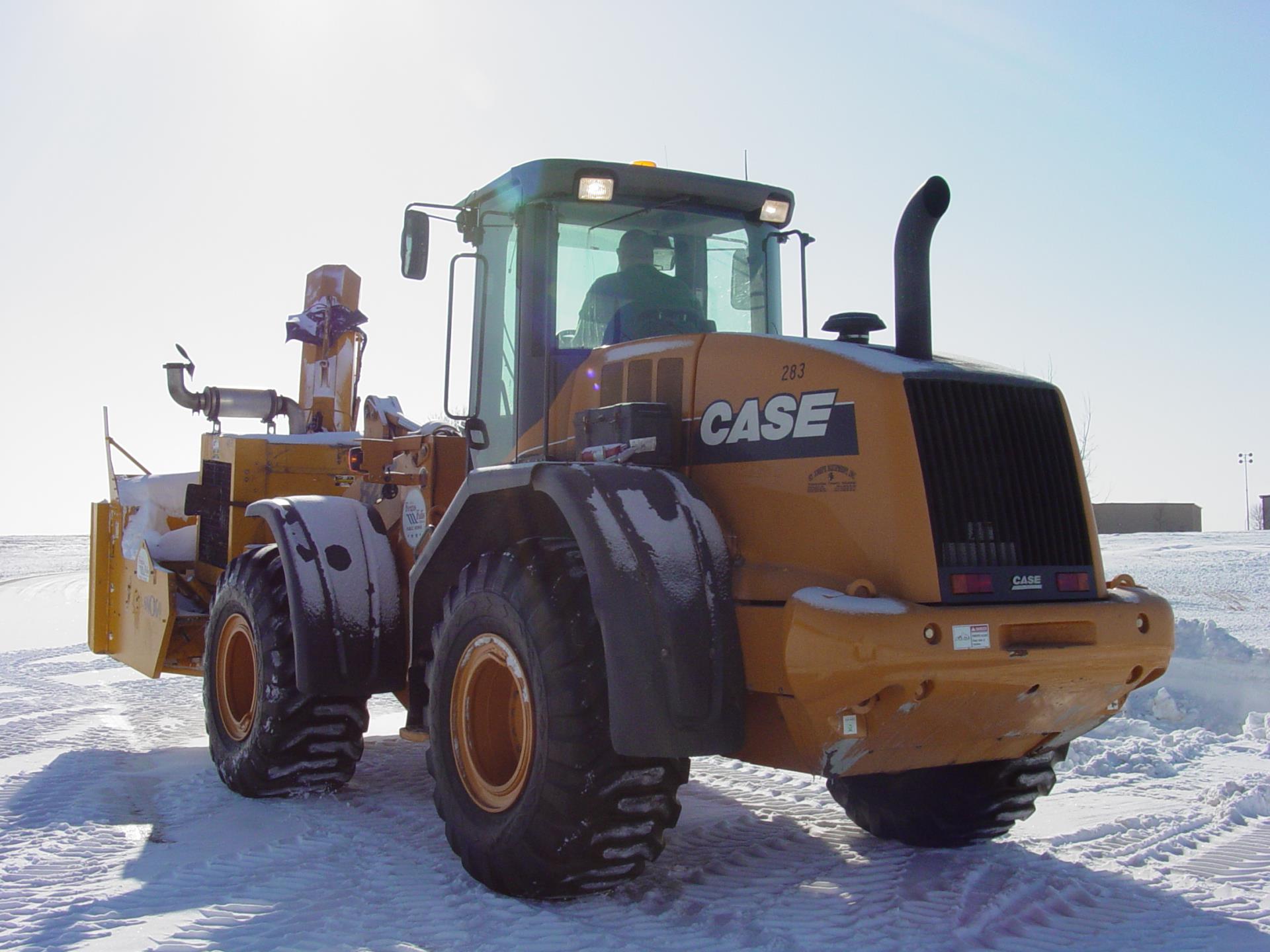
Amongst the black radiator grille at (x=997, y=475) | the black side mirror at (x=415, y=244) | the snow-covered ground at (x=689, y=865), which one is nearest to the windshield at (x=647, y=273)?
the black side mirror at (x=415, y=244)

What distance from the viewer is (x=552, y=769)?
13.1 ft

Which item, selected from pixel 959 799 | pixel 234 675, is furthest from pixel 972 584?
pixel 234 675

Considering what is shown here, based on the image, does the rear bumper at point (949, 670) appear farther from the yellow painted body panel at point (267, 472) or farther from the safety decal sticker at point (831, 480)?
the yellow painted body panel at point (267, 472)

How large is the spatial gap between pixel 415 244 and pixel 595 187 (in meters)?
0.98

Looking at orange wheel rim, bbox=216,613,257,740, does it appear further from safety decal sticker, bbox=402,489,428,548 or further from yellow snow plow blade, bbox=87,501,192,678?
yellow snow plow blade, bbox=87,501,192,678

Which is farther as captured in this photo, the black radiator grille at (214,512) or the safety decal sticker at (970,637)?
the black radiator grille at (214,512)

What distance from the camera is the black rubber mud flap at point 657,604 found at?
380 centimetres

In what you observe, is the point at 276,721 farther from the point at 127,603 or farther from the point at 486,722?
the point at 127,603

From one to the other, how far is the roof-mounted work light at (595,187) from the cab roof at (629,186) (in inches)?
0.7

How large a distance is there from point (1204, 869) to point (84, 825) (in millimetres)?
4722

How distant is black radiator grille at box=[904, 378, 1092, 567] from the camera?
155 inches

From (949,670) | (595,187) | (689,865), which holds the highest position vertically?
(595,187)

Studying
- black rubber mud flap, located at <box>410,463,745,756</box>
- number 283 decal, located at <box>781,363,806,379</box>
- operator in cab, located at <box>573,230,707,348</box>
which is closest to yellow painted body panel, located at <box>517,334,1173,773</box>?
number 283 decal, located at <box>781,363,806,379</box>

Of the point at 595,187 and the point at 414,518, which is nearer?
the point at 595,187
